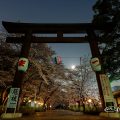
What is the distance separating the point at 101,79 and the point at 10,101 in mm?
7271

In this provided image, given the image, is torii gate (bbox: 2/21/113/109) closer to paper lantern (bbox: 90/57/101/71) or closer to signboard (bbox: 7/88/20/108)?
paper lantern (bbox: 90/57/101/71)

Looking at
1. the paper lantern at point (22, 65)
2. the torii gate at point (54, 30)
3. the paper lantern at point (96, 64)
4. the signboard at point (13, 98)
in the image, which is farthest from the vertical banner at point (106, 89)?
the signboard at point (13, 98)

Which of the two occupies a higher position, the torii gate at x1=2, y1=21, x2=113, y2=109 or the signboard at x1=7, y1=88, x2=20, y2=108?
the torii gate at x1=2, y1=21, x2=113, y2=109

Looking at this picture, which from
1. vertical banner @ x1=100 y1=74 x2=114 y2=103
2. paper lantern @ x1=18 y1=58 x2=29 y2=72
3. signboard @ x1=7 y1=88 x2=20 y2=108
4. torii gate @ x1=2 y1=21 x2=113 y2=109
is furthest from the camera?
torii gate @ x1=2 y1=21 x2=113 y2=109

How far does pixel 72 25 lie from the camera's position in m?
14.1

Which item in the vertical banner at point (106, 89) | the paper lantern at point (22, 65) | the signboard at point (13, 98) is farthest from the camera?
the paper lantern at point (22, 65)

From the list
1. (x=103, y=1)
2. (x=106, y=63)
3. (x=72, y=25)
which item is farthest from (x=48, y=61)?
(x=103, y=1)

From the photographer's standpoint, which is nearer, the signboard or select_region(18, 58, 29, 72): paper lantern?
the signboard

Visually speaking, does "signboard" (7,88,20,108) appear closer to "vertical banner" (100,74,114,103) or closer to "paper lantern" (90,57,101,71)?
"paper lantern" (90,57,101,71)

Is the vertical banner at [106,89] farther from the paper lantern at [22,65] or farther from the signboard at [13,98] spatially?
the signboard at [13,98]

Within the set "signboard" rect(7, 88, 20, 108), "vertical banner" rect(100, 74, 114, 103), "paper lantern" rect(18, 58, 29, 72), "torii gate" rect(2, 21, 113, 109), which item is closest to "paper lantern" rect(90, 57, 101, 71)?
"vertical banner" rect(100, 74, 114, 103)

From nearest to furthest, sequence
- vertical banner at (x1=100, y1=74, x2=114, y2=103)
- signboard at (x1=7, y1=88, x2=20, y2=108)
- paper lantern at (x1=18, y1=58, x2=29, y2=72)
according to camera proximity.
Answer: signboard at (x1=7, y1=88, x2=20, y2=108) < vertical banner at (x1=100, y1=74, x2=114, y2=103) < paper lantern at (x1=18, y1=58, x2=29, y2=72)

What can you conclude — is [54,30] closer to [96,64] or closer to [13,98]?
[96,64]

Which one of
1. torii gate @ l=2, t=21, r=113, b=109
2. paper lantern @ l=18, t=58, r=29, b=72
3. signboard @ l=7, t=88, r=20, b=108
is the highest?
torii gate @ l=2, t=21, r=113, b=109
